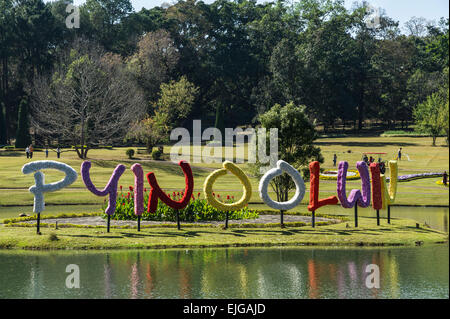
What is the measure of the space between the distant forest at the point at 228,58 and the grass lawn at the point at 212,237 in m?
71.4

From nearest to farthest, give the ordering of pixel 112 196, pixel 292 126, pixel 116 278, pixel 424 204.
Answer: pixel 116 278, pixel 112 196, pixel 292 126, pixel 424 204

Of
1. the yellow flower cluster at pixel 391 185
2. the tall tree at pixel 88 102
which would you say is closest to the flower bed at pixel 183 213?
the yellow flower cluster at pixel 391 185

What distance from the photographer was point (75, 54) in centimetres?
11219

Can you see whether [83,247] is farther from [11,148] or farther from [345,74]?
[345,74]

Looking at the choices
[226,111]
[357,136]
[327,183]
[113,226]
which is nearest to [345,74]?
[357,136]

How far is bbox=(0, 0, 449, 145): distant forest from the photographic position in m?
119

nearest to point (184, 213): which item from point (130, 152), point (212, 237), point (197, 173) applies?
point (212, 237)

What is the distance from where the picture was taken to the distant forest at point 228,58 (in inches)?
4688

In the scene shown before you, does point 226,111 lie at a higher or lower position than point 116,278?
higher

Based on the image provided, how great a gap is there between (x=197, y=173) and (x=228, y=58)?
60.0 meters

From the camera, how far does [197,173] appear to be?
77.6m

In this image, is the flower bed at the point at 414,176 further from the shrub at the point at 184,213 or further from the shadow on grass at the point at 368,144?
Answer: the shadow on grass at the point at 368,144
